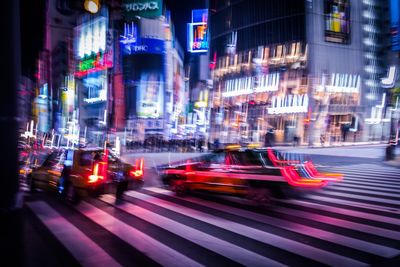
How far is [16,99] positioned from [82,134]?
2510 inches

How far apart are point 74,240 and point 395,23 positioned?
1981 cm

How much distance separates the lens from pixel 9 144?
84.4 inches

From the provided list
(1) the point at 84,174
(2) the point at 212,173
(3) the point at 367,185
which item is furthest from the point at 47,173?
(3) the point at 367,185

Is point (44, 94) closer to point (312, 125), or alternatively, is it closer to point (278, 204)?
point (312, 125)

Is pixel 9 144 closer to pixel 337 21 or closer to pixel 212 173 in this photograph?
pixel 212 173

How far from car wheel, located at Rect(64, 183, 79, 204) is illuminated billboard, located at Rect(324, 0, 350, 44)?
2064 inches

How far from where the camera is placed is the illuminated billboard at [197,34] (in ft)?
167

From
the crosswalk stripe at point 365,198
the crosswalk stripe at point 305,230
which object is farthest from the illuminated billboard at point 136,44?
the crosswalk stripe at point 305,230

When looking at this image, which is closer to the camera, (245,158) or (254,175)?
(254,175)

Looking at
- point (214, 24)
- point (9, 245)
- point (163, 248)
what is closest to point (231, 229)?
point (163, 248)

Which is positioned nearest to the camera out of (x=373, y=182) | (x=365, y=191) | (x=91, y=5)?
(x=365, y=191)

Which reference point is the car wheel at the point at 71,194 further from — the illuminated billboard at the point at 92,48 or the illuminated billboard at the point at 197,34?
the illuminated billboard at the point at 92,48

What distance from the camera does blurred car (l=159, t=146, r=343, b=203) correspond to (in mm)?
8352

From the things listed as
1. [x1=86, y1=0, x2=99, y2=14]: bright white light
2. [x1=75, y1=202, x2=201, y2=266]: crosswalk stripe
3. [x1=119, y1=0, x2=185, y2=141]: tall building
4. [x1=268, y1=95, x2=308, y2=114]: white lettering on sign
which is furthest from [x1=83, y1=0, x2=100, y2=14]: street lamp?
[x1=119, y1=0, x2=185, y2=141]: tall building
